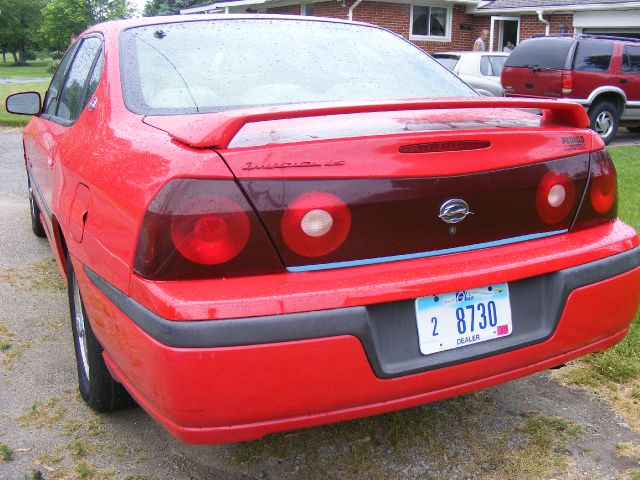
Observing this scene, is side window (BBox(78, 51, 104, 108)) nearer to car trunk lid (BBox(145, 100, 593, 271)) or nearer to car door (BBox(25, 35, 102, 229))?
car door (BBox(25, 35, 102, 229))

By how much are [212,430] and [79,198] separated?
1.11m

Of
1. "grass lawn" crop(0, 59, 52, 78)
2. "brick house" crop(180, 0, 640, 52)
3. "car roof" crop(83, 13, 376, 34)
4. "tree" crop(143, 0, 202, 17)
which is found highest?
"tree" crop(143, 0, 202, 17)

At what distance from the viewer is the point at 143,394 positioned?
1997 millimetres

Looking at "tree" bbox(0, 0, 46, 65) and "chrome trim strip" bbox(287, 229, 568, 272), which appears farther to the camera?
"tree" bbox(0, 0, 46, 65)

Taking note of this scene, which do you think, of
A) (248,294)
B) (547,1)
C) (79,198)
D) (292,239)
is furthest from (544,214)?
(547,1)

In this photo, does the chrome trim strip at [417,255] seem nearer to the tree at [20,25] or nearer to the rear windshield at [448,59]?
the rear windshield at [448,59]

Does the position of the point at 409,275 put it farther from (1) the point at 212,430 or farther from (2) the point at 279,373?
(1) the point at 212,430

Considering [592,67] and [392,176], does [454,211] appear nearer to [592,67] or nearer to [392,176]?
[392,176]

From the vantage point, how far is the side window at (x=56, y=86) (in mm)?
3855

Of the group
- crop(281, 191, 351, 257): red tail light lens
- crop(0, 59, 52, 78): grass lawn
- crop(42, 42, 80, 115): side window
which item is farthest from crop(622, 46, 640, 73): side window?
crop(0, 59, 52, 78): grass lawn

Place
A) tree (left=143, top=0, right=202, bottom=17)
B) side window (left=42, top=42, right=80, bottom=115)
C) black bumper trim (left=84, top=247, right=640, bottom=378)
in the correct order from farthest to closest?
tree (left=143, top=0, right=202, bottom=17) → side window (left=42, top=42, right=80, bottom=115) → black bumper trim (left=84, top=247, right=640, bottom=378)

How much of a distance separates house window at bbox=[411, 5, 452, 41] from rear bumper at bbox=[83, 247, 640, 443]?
2086cm

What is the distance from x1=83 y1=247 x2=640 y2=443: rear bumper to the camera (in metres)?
1.80

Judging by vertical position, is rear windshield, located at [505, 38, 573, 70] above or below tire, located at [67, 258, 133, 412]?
above
